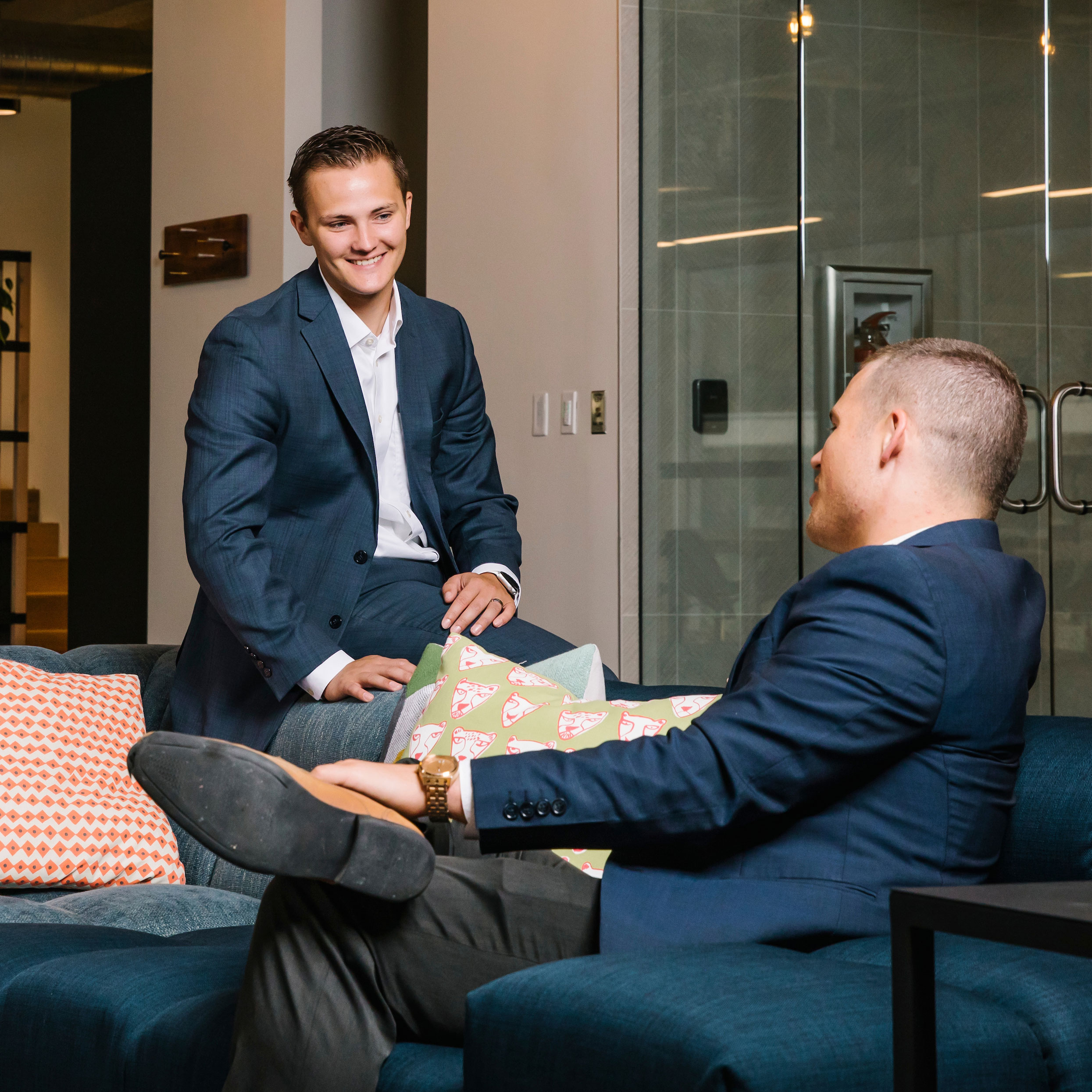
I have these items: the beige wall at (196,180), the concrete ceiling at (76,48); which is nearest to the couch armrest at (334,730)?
the beige wall at (196,180)

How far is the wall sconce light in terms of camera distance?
3691 millimetres

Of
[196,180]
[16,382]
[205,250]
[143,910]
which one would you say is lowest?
[143,910]

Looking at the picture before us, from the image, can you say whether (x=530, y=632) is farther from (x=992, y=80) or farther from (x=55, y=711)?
(x=992, y=80)

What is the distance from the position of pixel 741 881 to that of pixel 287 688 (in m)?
1.16

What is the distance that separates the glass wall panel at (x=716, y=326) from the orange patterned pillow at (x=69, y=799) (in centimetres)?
184

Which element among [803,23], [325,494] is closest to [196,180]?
[803,23]

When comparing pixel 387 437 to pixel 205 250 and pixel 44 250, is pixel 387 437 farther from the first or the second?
pixel 44 250

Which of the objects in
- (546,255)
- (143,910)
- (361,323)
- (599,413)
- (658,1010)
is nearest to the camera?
(658,1010)

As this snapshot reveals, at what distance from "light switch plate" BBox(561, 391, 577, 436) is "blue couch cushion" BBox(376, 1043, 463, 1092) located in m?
2.86

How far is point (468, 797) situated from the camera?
1.38 m

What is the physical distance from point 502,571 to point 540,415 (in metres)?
1.59

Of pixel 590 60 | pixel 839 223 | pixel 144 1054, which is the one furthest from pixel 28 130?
pixel 144 1054

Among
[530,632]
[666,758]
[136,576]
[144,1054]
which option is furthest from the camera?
[136,576]

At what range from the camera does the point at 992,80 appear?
3463 mm
